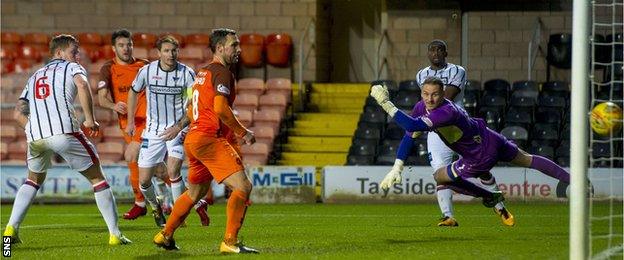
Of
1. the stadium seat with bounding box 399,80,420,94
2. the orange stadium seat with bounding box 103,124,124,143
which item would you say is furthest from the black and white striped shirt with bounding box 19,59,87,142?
the orange stadium seat with bounding box 103,124,124,143

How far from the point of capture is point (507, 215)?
12906 millimetres

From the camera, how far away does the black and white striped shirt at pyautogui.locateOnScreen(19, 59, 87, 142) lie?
10852mm

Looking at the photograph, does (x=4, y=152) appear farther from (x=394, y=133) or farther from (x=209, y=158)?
(x=209, y=158)

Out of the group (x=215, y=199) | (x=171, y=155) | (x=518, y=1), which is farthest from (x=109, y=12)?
(x=171, y=155)

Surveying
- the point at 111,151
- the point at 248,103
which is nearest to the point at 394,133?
the point at 248,103

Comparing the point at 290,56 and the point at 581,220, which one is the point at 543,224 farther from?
the point at 290,56

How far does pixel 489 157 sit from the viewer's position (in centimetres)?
1184

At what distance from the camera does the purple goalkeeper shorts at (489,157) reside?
38.8ft

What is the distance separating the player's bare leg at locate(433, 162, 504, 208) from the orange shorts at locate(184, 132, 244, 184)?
2851 millimetres

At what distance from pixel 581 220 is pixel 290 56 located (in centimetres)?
1598

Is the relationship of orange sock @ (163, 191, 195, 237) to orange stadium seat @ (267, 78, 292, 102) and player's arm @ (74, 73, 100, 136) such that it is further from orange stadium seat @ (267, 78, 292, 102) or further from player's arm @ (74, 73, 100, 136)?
orange stadium seat @ (267, 78, 292, 102)

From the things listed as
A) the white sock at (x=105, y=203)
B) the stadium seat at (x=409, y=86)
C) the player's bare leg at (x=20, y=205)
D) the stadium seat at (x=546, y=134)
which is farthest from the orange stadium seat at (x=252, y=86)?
the white sock at (x=105, y=203)

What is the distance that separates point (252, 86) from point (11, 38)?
4935mm

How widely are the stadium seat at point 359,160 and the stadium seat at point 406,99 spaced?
111 centimetres
